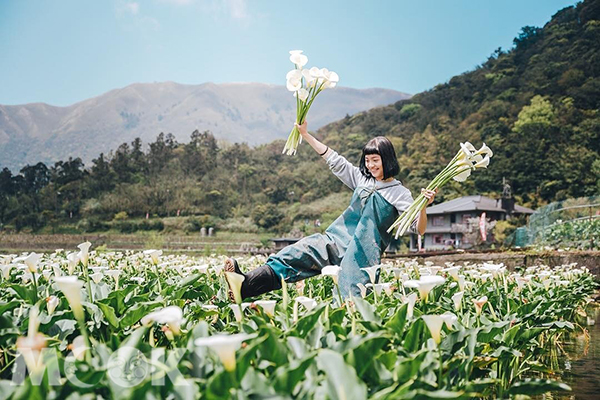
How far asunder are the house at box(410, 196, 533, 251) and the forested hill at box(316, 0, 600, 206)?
6.35 meters

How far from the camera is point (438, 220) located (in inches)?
1390

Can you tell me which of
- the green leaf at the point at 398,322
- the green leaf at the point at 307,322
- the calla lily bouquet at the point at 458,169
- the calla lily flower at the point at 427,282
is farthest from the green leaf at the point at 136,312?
the calla lily bouquet at the point at 458,169

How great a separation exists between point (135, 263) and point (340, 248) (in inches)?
129

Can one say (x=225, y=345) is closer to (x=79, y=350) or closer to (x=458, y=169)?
(x=79, y=350)

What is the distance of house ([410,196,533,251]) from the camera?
3228cm

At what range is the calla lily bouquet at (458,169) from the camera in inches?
113

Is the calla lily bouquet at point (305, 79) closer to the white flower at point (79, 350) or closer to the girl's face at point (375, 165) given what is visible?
the girl's face at point (375, 165)

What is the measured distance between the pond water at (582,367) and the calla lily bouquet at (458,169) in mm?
1257

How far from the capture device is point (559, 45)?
184ft

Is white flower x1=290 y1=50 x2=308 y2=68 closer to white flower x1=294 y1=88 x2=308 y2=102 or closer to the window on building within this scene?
white flower x1=294 y1=88 x2=308 y2=102

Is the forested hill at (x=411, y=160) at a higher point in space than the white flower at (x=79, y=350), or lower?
higher

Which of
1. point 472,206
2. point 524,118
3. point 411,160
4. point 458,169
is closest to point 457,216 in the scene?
point 472,206

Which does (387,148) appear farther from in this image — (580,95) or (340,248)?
(580,95)

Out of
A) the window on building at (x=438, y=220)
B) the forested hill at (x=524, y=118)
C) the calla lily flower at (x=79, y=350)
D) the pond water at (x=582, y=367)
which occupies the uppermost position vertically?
the forested hill at (x=524, y=118)
